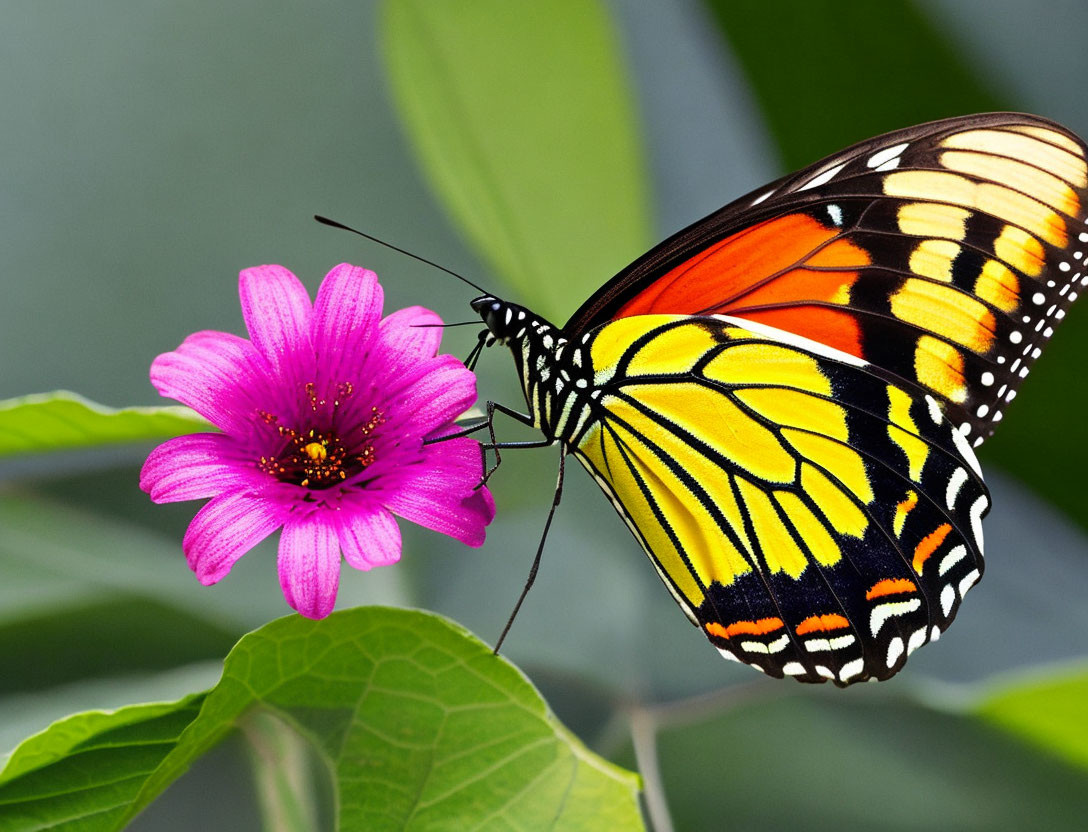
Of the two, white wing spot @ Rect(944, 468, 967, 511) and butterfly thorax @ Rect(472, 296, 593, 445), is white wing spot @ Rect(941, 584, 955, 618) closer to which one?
white wing spot @ Rect(944, 468, 967, 511)

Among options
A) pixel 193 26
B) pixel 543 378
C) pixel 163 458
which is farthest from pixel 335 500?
pixel 193 26

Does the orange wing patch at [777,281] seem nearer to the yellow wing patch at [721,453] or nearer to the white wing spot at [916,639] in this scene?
the yellow wing patch at [721,453]

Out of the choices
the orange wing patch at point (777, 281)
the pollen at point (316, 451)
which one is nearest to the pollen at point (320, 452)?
the pollen at point (316, 451)

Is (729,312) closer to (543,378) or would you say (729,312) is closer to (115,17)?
(543,378)

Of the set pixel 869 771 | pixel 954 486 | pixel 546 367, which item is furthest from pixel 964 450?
pixel 869 771

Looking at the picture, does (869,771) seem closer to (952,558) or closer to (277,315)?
(952,558)

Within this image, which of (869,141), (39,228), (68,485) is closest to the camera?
(869,141)
